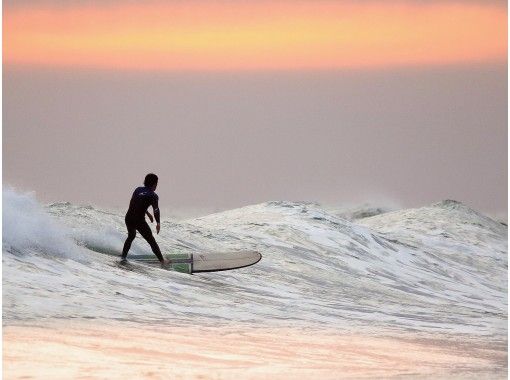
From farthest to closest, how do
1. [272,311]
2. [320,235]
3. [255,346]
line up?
1. [320,235]
2. [272,311]
3. [255,346]

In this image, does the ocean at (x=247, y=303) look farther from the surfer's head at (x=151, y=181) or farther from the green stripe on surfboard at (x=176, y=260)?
the surfer's head at (x=151, y=181)

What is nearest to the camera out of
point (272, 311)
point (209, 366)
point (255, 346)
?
point (209, 366)

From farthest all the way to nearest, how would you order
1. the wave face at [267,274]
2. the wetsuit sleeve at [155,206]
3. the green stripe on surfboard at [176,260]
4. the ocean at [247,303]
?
the green stripe on surfboard at [176,260], the wetsuit sleeve at [155,206], the wave face at [267,274], the ocean at [247,303]

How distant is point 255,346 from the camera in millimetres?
17438

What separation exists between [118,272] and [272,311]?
8.88 feet

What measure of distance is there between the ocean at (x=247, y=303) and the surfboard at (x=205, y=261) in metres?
0.24

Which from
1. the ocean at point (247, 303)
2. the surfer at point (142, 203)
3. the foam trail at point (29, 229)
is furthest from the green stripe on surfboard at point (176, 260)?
the surfer at point (142, 203)

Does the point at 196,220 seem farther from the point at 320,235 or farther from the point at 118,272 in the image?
the point at 118,272

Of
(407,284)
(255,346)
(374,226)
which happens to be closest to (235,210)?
(374,226)

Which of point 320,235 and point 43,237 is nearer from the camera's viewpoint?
point 43,237

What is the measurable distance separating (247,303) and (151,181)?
9.00ft

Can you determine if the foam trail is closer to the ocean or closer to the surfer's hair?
the ocean

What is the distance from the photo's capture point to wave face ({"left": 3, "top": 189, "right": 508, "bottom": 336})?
2052 centimetres

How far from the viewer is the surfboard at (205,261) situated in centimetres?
2433
